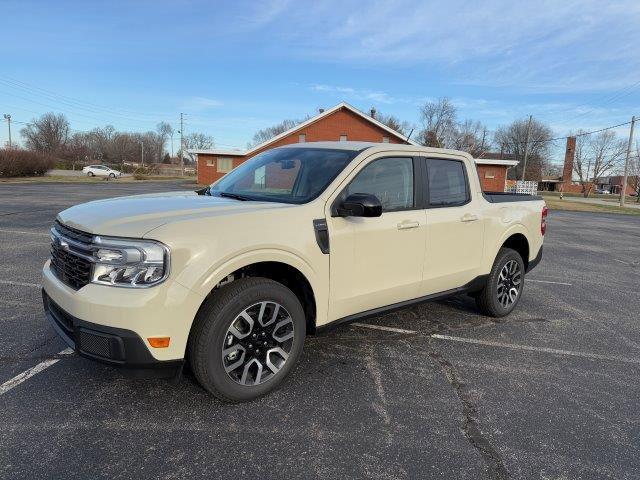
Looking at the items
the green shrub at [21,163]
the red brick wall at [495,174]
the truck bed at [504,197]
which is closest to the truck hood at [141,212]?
the truck bed at [504,197]

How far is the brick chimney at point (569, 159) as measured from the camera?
88312 mm

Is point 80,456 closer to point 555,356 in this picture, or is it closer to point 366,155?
point 366,155

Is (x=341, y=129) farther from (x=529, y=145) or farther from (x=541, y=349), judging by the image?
(x=529, y=145)

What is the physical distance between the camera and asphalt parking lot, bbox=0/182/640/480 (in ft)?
8.57

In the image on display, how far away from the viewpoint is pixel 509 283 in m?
5.46

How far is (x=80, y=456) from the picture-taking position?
2.59 metres

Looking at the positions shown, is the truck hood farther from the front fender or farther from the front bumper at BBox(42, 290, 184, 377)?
the front bumper at BBox(42, 290, 184, 377)

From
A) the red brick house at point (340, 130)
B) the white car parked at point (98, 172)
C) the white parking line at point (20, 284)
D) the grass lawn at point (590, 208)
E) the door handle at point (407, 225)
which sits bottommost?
Result: the white parking line at point (20, 284)

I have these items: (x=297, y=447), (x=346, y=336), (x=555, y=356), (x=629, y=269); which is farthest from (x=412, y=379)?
(x=629, y=269)

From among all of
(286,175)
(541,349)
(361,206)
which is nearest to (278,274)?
(361,206)

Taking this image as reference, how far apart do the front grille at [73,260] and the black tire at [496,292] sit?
159 inches

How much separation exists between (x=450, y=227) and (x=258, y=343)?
227 cm

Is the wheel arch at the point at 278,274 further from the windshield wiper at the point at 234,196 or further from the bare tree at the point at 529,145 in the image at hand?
the bare tree at the point at 529,145

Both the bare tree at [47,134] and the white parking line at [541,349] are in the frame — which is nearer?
the white parking line at [541,349]
